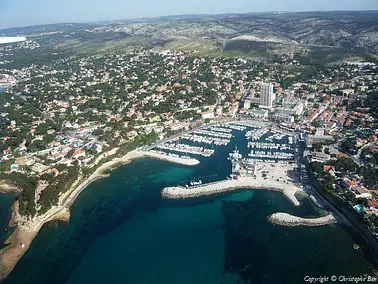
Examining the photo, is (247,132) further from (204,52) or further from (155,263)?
(204,52)

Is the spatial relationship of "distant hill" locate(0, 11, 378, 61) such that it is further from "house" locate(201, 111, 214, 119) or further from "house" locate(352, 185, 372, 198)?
"house" locate(352, 185, 372, 198)

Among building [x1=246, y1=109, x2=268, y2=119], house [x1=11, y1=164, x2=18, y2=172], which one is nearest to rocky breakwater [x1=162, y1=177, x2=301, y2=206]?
house [x1=11, y1=164, x2=18, y2=172]

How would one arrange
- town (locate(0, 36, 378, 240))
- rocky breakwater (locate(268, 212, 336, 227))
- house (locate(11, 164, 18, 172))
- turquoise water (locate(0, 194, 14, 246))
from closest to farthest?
1. turquoise water (locate(0, 194, 14, 246))
2. rocky breakwater (locate(268, 212, 336, 227))
3. town (locate(0, 36, 378, 240))
4. house (locate(11, 164, 18, 172))

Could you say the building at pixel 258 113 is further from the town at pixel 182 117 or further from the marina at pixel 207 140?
the marina at pixel 207 140

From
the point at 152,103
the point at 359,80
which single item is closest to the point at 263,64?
the point at 359,80

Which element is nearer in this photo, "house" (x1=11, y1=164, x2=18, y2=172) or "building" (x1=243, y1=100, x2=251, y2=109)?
"house" (x1=11, y1=164, x2=18, y2=172)

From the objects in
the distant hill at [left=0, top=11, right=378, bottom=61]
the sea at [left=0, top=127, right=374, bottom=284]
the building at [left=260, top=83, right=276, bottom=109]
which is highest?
the distant hill at [left=0, top=11, right=378, bottom=61]

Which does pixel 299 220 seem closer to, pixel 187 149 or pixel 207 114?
pixel 187 149

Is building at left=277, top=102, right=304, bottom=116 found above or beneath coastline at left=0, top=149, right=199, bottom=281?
above
